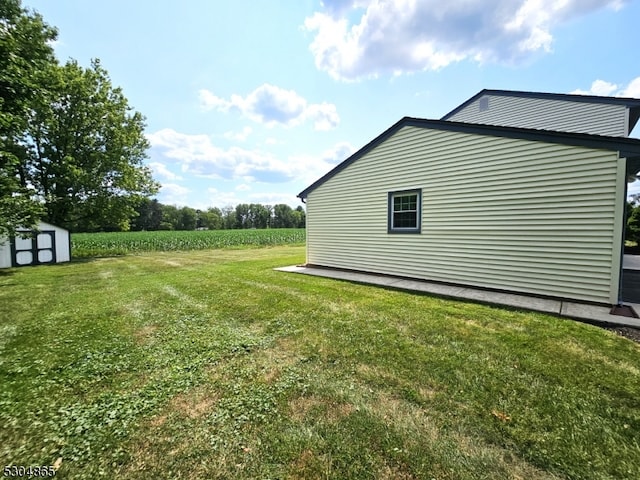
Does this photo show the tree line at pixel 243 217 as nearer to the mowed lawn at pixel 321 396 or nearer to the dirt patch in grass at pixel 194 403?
the mowed lawn at pixel 321 396

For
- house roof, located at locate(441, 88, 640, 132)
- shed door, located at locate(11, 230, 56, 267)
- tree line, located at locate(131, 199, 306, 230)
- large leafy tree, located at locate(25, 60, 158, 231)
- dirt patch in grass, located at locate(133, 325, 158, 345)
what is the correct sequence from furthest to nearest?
1. tree line, located at locate(131, 199, 306, 230)
2. large leafy tree, located at locate(25, 60, 158, 231)
3. shed door, located at locate(11, 230, 56, 267)
4. house roof, located at locate(441, 88, 640, 132)
5. dirt patch in grass, located at locate(133, 325, 158, 345)

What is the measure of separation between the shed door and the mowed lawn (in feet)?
33.3

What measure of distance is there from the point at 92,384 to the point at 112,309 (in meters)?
2.94

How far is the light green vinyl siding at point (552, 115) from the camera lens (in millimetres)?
8492

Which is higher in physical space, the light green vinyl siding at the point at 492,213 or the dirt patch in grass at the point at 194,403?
the light green vinyl siding at the point at 492,213

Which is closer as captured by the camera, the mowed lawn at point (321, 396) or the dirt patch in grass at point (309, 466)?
the dirt patch in grass at point (309, 466)

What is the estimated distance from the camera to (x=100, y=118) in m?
16.3

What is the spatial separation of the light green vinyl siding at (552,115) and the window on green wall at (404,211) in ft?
21.6

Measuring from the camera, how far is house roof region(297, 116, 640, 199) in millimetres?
4300

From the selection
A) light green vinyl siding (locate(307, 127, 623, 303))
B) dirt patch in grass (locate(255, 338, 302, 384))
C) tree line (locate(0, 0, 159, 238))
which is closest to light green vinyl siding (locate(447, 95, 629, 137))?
light green vinyl siding (locate(307, 127, 623, 303))

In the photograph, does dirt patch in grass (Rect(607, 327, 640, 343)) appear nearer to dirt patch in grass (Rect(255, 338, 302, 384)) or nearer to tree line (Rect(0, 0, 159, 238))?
dirt patch in grass (Rect(255, 338, 302, 384))

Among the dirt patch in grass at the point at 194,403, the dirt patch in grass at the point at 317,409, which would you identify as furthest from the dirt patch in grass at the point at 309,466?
the dirt patch in grass at the point at 194,403

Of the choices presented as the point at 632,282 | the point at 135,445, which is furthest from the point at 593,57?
the point at 135,445

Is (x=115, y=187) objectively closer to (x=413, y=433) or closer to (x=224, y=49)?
(x=224, y=49)
